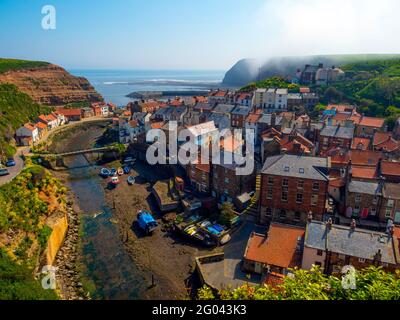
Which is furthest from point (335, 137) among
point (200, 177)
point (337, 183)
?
point (200, 177)

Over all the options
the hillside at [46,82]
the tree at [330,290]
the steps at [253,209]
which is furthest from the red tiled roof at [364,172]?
the hillside at [46,82]

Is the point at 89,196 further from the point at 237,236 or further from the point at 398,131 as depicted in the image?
the point at 398,131

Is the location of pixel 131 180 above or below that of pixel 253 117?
below

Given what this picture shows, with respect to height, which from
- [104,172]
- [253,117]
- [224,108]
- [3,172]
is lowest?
[104,172]

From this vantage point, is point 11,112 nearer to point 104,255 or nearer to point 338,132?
point 104,255

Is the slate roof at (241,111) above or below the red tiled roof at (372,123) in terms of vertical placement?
above

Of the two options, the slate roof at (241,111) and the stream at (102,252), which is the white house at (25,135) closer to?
the stream at (102,252)

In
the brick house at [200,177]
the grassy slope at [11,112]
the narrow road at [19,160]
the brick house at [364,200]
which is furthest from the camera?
the grassy slope at [11,112]
